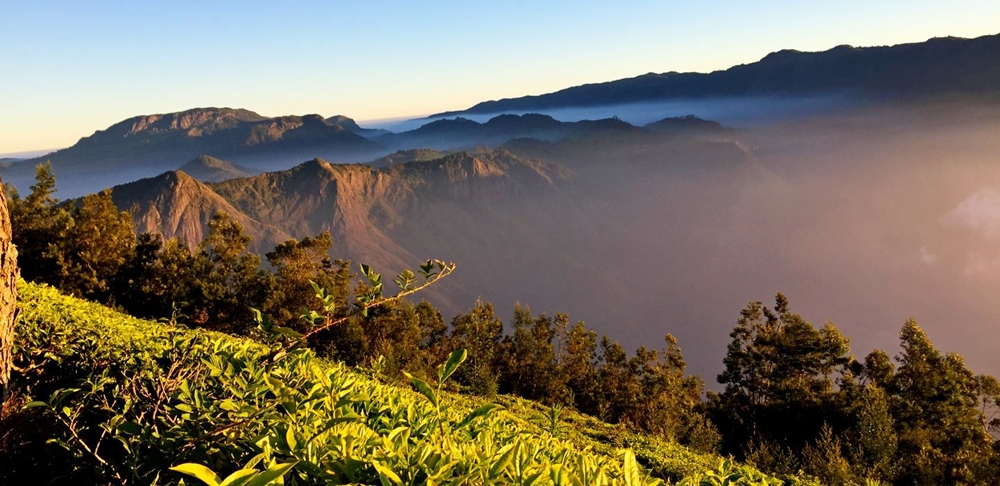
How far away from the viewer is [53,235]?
19609 millimetres

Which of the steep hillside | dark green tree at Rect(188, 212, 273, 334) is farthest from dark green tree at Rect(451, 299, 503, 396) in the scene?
the steep hillside

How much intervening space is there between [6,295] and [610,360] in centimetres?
3530

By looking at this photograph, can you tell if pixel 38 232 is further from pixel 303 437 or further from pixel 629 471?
pixel 629 471

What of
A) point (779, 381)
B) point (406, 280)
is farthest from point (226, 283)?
point (779, 381)

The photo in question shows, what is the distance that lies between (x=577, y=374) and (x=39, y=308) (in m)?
32.0

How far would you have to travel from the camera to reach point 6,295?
2908 mm

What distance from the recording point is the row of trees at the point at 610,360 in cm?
1989

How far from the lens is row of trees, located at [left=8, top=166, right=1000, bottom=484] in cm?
1989

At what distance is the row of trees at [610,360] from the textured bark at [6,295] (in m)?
11.3

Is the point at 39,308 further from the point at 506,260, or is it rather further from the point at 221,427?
the point at 506,260

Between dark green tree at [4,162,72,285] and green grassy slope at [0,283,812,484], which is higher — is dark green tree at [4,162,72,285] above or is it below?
below

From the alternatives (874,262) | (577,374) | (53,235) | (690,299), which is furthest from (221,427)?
(874,262)

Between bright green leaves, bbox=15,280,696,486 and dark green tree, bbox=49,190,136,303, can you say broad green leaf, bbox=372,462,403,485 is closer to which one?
bright green leaves, bbox=15,280,696,486

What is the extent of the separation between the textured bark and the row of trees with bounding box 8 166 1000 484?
11.3 meters
